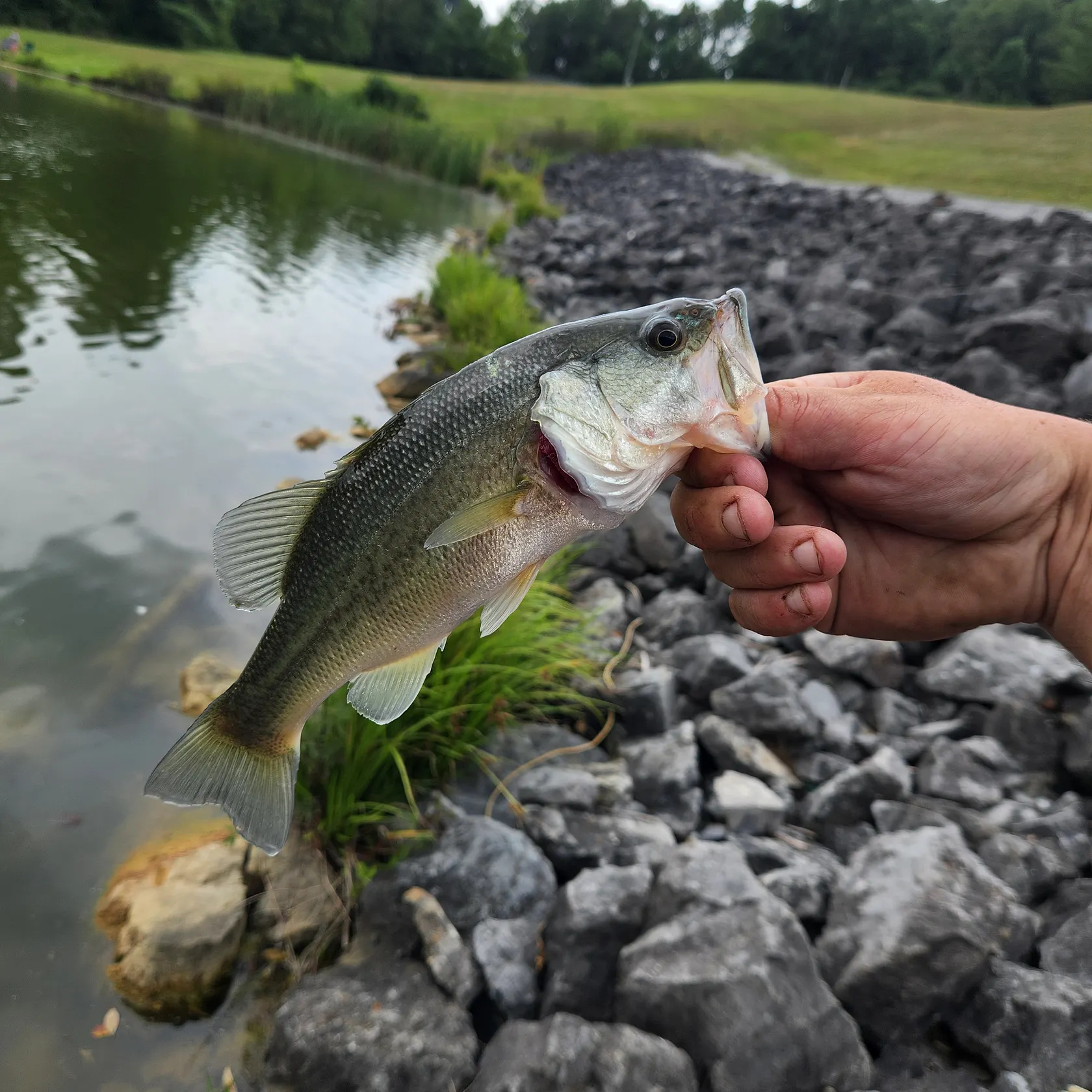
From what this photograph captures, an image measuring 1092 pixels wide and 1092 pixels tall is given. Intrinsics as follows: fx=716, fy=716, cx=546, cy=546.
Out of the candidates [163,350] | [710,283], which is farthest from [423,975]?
[710,283]

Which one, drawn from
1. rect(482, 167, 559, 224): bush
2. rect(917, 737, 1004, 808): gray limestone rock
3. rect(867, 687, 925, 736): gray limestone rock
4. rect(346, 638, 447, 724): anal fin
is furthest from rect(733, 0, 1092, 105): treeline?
rect(346, 638, 447, 724): anal fin

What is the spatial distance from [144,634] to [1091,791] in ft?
18.1

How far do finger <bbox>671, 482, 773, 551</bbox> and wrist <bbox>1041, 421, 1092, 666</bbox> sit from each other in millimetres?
1204

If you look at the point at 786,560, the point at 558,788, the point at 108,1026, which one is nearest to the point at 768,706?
the point at 558,788

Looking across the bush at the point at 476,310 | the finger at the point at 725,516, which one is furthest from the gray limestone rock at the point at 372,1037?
Result: the bush at the point at 476,310

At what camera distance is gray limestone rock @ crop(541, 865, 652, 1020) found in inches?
99.3

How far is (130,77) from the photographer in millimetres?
39938

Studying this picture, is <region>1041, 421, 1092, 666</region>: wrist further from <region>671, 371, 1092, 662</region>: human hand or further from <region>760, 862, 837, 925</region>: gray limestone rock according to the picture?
<region>760, 862, 837, 925</region>: gray limestone rock

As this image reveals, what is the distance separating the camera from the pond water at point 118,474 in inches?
119

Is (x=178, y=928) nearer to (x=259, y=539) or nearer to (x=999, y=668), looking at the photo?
(x=259, y=539)

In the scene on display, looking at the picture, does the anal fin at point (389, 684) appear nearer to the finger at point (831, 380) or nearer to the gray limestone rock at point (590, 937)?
the gray limestone rock at point (590, 937)

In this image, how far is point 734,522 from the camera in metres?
2.21

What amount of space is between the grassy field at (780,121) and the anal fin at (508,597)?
791 inches

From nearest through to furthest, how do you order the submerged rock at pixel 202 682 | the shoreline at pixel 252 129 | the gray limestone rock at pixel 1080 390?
the submerged rock at pixel 202 682 < the gray limestone rock at pixel 1080 390 < the shoreline at pixel 252 129
